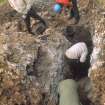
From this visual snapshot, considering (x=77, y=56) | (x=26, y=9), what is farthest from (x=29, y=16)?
(x=77, y=56)

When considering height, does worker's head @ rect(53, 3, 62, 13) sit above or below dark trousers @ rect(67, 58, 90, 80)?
above

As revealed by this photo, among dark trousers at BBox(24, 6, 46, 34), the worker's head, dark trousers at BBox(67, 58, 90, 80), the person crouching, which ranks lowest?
dark trousers at BBox(67, 58, 90, 80)

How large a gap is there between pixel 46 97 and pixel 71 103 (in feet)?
1.15

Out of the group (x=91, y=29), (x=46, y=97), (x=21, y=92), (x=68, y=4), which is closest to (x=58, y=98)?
(x=46, y=97)

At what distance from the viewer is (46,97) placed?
6.32m

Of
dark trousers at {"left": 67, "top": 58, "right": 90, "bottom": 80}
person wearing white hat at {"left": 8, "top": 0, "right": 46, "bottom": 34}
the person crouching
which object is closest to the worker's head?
person wearing white hat at {"left": 8, "top": 0, "right": 46, "bottom": 34}

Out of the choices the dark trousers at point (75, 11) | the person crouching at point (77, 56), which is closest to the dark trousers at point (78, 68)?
the person crouching at point (77, 56)

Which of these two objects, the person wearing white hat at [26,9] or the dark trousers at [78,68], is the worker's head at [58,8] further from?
the dark trousers at [78,68]

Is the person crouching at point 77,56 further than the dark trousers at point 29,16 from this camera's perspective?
No

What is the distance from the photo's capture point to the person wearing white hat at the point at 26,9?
7344 mm

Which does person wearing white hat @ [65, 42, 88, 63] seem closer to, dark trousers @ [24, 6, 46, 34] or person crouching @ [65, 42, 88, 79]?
person crouching @ [65, 42, 88, 79]

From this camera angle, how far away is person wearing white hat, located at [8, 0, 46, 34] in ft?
24.1

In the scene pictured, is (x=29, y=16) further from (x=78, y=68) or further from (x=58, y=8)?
(x=78, y=68)

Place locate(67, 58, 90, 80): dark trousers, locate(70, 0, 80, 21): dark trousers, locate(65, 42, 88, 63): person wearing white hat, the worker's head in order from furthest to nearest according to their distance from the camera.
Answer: locate(70, 0, 80, 21): dark trousers → the worker's head → locate(67, 58, 90, 80): dark trousers → locate(65, 42, 88, 63): person wearing white hat
